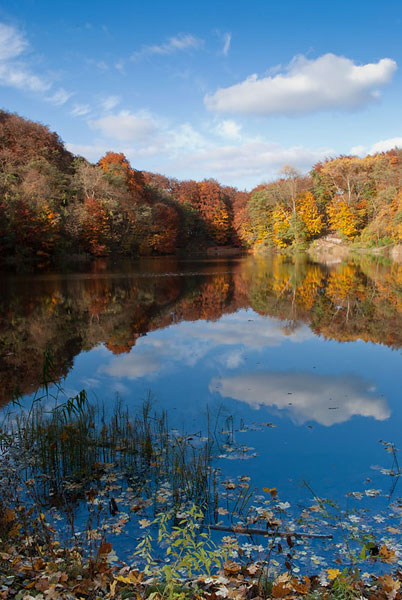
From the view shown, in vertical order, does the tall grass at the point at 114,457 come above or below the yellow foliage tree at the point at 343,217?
below

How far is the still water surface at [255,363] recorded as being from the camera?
527cm

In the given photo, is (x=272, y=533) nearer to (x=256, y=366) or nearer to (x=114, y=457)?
(x=114, y=457)

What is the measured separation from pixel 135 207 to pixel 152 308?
37.8m

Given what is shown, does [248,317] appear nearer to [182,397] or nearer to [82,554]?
[182,397]

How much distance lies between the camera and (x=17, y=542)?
11.6 feet

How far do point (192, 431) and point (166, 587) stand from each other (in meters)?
3.10

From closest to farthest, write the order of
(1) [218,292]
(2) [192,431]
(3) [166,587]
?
(3) [166,587], (2) [192,431], (1) [218,292]

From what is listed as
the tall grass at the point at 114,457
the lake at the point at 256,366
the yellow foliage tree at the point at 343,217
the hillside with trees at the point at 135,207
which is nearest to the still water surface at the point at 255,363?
the lake at the point at 256,366

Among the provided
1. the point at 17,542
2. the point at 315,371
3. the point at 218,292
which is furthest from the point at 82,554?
the point at 218,292

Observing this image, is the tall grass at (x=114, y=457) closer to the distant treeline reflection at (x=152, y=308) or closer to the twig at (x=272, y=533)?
the twig at (x=272, y=533)

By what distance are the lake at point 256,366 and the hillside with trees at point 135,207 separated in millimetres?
17444

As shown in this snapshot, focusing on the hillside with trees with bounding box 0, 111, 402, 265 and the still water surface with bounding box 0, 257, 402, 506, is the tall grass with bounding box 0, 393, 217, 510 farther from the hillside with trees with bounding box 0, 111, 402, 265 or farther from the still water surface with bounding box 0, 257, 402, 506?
the hillside with trees with bounding box 0, 111, 402, 265

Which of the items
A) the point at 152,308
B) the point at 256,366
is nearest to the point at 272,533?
the point at 256,366

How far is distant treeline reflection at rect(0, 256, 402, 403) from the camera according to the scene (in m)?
10.9
